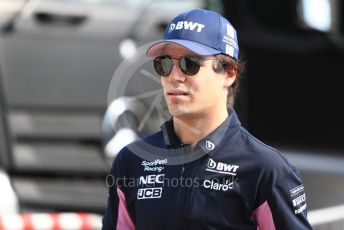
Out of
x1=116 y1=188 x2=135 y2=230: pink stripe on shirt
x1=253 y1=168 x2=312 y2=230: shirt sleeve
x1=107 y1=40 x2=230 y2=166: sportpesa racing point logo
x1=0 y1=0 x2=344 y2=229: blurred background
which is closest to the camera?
x1=253 y1=168 x2=312 y2=230: shirt sleeve

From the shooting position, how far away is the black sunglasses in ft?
10.1

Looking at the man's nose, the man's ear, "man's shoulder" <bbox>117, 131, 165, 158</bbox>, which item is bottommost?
"man's shoulder" <bbox>117, 131, 165, 158</bbox>

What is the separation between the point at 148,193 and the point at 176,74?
0.39m

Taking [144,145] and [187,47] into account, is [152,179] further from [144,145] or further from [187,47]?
[187,47]

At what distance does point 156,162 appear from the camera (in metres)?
3.19

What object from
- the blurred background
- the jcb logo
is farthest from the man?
the blurred background

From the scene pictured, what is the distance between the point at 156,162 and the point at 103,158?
4976mm

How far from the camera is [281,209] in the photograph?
3045 millimetres

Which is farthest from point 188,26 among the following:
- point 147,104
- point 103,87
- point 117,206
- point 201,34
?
point 103,87

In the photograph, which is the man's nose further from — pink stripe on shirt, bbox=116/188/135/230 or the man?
pink stripe on shirt, bbox=116/188/135/230

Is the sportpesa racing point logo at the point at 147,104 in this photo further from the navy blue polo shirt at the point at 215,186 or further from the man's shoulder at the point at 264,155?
the man's shoulder at the point at 264,155

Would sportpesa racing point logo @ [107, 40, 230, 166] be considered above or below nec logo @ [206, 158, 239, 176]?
above

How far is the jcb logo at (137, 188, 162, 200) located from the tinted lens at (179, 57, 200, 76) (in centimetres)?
39

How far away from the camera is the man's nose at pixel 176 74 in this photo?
10.1 feet
